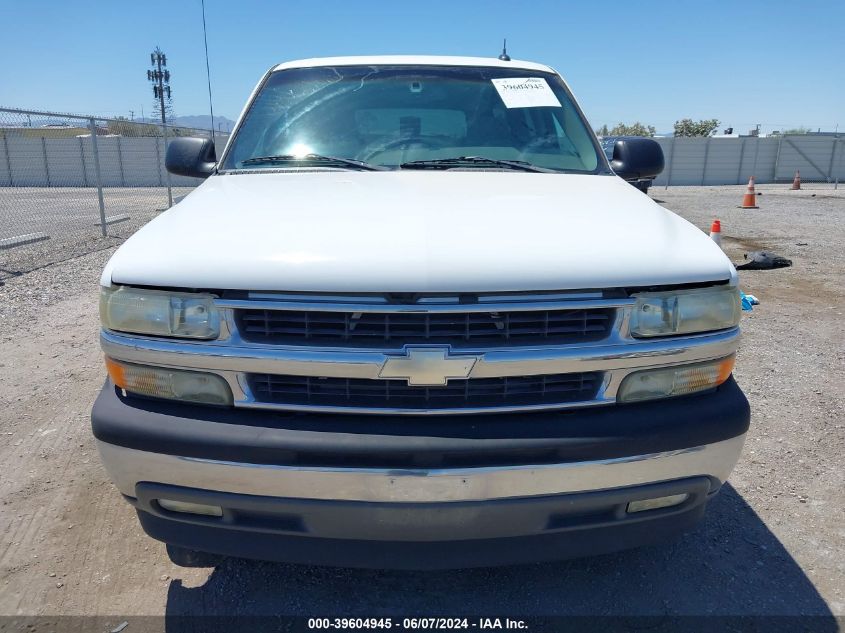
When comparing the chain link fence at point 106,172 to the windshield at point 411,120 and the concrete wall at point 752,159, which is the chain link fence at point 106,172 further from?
the windshield at point 411,120

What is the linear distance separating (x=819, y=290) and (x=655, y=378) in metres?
6.14

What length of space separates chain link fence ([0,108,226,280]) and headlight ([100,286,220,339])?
6.92m

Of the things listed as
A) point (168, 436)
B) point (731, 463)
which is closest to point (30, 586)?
point (168, 436)

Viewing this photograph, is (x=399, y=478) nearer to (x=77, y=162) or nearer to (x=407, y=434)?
(x=407, y=434)

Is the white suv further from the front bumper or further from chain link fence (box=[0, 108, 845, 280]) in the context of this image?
chain link fence (box=[0, 108, 845, 280])

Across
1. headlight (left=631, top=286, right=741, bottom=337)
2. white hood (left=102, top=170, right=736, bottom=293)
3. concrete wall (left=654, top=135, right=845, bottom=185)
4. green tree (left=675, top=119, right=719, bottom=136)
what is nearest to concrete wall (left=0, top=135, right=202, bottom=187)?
white hood (left=102, top=170, right=736, bottom=293)

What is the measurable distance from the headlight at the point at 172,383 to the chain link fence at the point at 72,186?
692cm

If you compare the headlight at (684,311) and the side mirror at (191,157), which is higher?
the side mirror at (191,157)

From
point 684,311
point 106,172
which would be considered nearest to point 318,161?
point 684,311

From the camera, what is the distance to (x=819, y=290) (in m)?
6.82

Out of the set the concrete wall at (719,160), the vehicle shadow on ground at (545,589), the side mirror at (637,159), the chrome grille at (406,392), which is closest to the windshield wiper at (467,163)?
the side mirror at (637,159)

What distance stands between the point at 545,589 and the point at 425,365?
1.13 metres

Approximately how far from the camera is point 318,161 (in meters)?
2.87

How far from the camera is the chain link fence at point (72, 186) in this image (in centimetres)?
977
